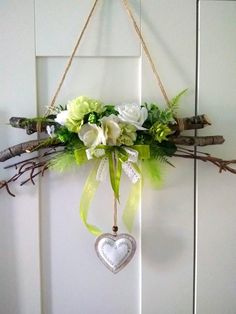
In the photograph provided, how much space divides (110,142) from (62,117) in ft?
0.45

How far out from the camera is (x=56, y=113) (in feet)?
2.45

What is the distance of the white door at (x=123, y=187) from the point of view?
77cm

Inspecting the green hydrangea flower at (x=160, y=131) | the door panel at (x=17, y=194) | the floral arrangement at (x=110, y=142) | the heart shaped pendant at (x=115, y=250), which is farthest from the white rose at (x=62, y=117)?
the heart shaped pendant at (x=115, y=250)

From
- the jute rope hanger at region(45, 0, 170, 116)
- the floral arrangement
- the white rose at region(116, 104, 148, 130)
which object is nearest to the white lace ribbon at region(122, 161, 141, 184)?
the floral arrangement

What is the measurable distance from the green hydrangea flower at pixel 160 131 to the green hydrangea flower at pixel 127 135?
0.16 ft

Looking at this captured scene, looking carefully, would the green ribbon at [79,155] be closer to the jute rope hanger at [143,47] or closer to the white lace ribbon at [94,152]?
the white lace ribbon at [94,152]

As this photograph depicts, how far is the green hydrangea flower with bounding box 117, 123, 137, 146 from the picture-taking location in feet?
2.28

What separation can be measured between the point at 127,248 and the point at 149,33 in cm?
61

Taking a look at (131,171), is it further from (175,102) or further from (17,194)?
(17,194)

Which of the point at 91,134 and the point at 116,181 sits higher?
the point at 91,134

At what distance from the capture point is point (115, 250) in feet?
2.49

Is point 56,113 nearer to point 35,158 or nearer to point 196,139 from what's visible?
point 35,158

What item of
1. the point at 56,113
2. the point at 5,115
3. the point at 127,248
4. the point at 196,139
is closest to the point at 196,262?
the point at 127,248

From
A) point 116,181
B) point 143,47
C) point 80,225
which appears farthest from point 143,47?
point 80,225
